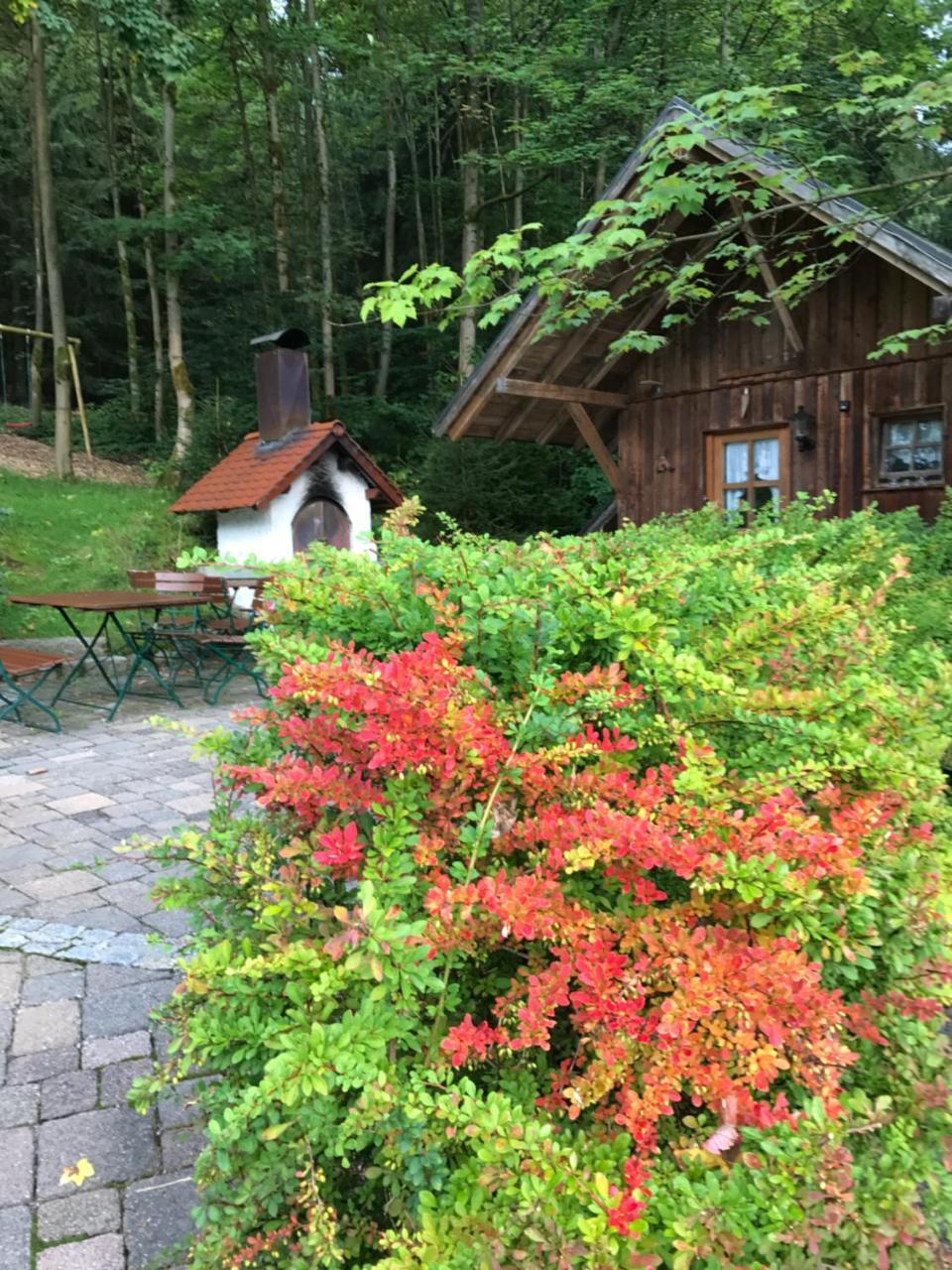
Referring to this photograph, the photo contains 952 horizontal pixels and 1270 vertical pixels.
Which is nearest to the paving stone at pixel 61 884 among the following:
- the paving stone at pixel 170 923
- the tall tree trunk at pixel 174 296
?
the paving stone at pixel 170 923

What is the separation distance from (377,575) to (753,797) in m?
0.99

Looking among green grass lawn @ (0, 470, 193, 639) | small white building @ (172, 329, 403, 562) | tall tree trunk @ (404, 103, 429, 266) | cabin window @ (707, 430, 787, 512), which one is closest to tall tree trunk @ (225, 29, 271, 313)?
tall tree trunk @ (404, 103, 429, 266)

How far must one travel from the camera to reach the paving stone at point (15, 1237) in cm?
179

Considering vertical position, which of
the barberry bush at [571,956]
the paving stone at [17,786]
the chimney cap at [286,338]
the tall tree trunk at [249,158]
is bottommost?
the paving stone at [17,786]

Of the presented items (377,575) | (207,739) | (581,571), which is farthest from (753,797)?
(207,739)

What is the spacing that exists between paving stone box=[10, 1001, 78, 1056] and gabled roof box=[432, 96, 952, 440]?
445cm

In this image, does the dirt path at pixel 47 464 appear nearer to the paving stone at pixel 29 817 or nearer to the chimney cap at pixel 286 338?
the chimney cap at pixel 286 338

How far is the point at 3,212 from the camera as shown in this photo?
26031mm

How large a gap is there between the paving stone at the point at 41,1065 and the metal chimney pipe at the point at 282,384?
1190 cm

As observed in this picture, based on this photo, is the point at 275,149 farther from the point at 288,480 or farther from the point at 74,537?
the point at 288,480

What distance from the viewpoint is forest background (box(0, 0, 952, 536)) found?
1525 centimetres

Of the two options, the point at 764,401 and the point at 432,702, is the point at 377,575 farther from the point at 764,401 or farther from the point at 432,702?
the point at 764,401

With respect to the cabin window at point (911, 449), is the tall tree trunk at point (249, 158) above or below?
above

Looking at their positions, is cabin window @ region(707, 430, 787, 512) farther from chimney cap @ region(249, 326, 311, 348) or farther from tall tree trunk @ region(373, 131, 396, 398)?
tall tree trunk @ region(373, 131, 396, 398)
